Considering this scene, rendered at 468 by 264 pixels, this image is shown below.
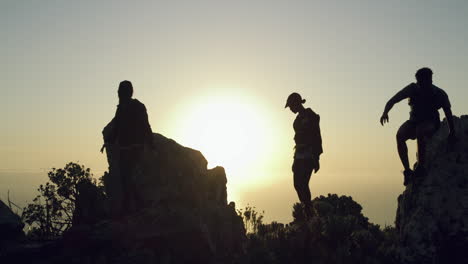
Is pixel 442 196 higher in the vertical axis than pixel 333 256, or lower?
higher

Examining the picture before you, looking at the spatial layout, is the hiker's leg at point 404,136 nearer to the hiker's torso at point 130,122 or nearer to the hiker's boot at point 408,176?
the hiker's boot at point 408,176

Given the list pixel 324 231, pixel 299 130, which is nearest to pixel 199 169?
pixel 299 130

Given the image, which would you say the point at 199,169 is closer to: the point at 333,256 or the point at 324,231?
the point at 324,231

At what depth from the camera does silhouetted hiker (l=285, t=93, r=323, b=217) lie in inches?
409

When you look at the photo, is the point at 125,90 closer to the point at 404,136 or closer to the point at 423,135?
the point at 404,136

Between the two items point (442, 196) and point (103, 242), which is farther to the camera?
point (103, 242)

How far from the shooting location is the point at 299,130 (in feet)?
34.6

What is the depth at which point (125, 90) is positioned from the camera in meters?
9.37

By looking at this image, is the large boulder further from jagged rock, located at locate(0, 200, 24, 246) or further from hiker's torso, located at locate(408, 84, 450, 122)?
hiker's torso, located at locate(408, 84, 450, 122)

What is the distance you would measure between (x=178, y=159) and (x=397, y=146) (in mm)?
5525

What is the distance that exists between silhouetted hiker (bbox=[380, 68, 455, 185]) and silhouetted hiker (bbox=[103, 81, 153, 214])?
5.16m

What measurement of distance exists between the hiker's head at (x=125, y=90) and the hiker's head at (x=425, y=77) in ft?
19.6

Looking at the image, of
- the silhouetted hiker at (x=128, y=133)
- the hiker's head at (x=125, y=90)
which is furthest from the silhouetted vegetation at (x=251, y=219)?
the hiker's head at (x=125, y=90)

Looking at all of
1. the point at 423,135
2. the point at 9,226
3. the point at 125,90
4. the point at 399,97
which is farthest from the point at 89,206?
the point at 423,135
